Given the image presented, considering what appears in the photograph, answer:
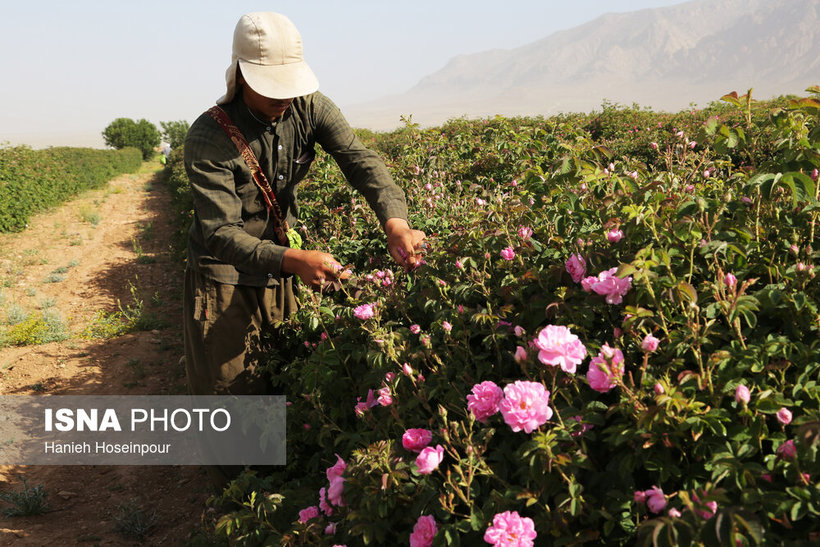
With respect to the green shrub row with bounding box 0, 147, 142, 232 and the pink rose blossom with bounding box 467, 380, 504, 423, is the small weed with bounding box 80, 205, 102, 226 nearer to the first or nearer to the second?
the green shrub row with bounding box 0, 147, 142, 232

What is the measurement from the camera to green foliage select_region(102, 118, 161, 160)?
150ft

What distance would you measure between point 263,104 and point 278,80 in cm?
15

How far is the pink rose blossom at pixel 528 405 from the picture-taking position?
3.96 feet

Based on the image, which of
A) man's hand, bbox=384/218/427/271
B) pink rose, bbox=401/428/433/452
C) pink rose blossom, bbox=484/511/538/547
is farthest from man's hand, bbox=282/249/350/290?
pink rose blossom, bbox=484/511/538/547

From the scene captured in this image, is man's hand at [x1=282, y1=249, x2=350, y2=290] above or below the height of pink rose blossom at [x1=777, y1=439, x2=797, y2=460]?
below

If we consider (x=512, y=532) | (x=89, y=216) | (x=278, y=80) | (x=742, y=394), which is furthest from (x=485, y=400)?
(x=89, y=216)

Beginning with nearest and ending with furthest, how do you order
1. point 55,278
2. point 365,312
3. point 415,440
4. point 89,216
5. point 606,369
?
point 606,369 < point 415,440 < point 365,312 < point 55,278 < point 89,216

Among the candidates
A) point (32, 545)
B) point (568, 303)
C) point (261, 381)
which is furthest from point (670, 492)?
point (32, 545)

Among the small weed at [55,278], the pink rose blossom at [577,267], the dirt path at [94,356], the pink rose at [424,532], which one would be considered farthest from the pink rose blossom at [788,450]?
the small weed at [55,278]

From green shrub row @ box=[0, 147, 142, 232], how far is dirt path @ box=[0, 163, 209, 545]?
55 cm

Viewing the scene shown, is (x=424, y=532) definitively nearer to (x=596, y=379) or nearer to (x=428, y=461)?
(x=428, y=461)

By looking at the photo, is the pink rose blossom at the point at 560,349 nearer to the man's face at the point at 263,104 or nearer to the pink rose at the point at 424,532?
the pink rose at the point at 424,532

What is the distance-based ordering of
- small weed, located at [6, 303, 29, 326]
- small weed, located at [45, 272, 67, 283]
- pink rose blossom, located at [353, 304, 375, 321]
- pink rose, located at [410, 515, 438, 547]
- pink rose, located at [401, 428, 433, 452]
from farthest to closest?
small weed, located at [45, 272, 67, 283]
small weed, located at [6, 303, 29, 326]
pink rose blossom, located at [353, 304, 375, 321]
pink rose, located at [401, 428, 433, 452]
pink rose, located at [410, 515, 438, 547]

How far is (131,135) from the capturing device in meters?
46.2
